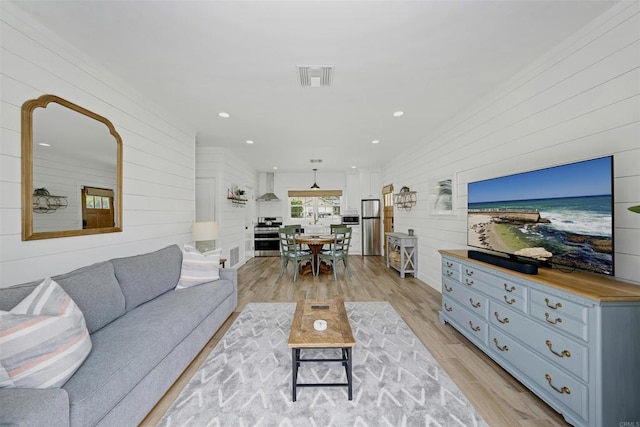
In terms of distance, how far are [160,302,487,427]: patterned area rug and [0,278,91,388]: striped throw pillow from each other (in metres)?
0.73

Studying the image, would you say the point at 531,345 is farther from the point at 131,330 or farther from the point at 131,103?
the point at 131,103

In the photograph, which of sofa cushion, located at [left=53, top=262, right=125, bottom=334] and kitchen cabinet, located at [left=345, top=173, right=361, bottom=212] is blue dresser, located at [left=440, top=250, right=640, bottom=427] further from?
kitchen cabinet, located at [left=345, top=173, right=361, bottom=212]

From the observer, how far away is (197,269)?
9.04 ft

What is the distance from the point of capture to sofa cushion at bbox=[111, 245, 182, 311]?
2.07m

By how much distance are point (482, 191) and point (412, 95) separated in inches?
54.0

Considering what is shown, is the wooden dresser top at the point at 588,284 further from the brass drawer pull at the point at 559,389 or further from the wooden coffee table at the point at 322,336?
the wooden coffee table at the point at 322,336

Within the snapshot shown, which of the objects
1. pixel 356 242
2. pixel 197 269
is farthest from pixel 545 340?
pixel 356 242

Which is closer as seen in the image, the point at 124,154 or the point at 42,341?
the point at 42,341

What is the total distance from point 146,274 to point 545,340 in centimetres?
332

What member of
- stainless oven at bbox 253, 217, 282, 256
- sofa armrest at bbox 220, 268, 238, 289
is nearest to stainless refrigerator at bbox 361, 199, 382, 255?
stainless oven at bbox 253, 217, 282, 256

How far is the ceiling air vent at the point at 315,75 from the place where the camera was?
7.30 ft

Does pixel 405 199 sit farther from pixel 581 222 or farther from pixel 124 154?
pixel 124 154

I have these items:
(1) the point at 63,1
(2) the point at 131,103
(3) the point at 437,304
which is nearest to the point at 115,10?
(1) the point at 63,1

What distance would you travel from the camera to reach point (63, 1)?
159cm
